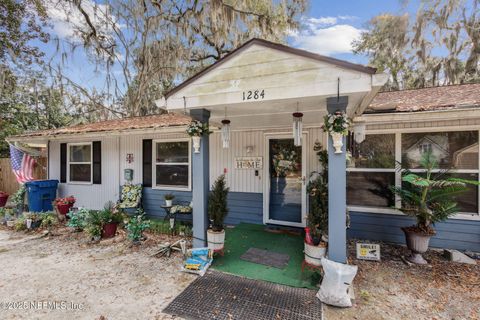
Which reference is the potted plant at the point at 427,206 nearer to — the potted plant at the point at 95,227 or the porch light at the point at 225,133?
the porch light at the point at 225,133

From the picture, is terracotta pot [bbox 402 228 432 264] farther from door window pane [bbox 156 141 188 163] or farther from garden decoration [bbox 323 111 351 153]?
door window pane [bbox 156 141 188 163]

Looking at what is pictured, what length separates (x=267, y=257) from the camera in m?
3.79

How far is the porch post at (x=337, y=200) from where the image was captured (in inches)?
116

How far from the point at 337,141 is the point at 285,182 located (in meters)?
2.42

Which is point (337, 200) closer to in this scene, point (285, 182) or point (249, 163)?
point (285, 182)

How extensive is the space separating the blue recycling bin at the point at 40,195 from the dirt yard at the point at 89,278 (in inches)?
81.1

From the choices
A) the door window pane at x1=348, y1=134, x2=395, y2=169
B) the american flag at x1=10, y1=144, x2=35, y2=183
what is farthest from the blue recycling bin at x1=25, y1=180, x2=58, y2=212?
the door window pane at x1=348, y1=134, x2=395, y2=169

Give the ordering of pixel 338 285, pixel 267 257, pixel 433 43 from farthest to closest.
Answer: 1. pixel 433 43
2. pixel 267 257
3. pixel 338 285

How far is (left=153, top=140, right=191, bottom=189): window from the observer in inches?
235

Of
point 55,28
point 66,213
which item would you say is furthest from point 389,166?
point 55,28

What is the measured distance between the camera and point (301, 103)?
3.34 metres

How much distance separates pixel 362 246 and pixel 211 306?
2.64 metres

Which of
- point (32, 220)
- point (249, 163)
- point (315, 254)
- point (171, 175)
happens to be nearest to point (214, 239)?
point (315, 254)

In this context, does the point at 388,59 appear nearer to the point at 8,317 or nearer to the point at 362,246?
the point at 362,246
